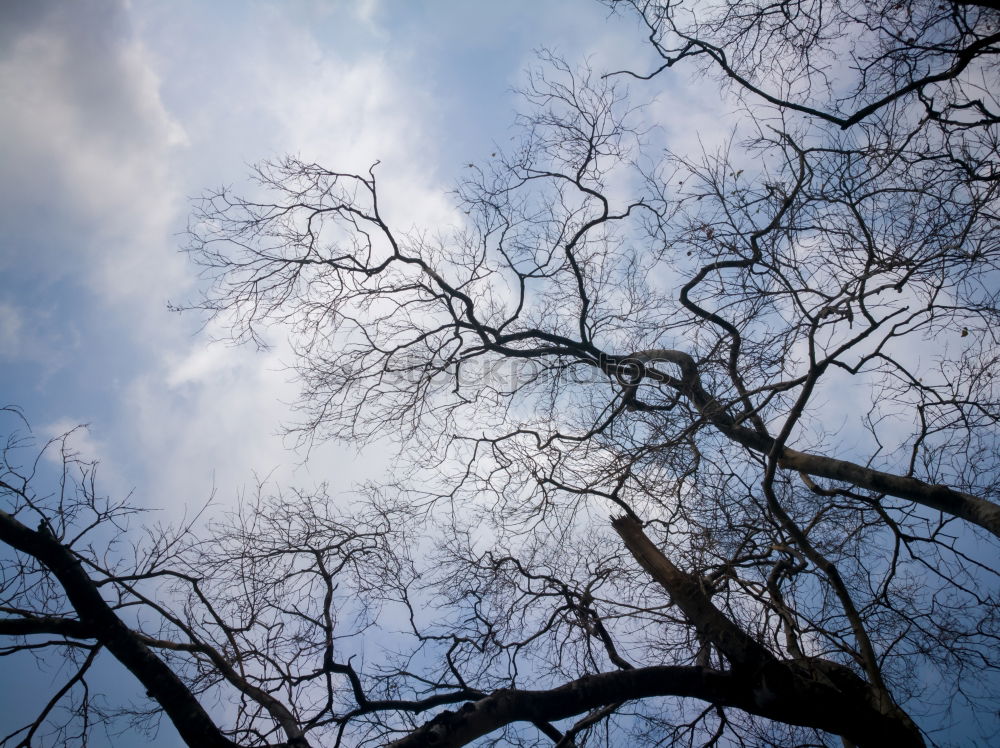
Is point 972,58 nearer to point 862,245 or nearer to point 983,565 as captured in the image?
point 862,245

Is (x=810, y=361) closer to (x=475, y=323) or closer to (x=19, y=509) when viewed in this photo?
(x=475, y=323)

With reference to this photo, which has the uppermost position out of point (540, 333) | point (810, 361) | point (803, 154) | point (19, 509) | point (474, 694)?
point (540, 333)

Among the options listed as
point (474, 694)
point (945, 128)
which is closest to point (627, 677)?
point (474, 694)

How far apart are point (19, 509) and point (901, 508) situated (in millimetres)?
7783

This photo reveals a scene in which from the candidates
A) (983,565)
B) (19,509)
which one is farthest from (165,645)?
(983,565)

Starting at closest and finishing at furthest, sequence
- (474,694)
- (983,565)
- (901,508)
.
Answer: (474,694)
(983,565)
(901,508)

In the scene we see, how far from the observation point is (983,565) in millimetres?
4934

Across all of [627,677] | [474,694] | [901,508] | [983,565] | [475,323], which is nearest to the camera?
[627,677]

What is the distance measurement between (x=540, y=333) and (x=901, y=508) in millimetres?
4095

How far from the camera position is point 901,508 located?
538cm

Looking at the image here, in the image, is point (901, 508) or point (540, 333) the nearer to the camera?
point (901, 508)

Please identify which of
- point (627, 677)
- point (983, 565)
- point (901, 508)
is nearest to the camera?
point (627, 677)

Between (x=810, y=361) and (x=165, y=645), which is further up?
(x=165, y=645)

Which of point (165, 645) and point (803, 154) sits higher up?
point (803, 154)
